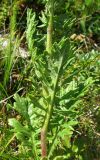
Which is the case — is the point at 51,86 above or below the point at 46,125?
above

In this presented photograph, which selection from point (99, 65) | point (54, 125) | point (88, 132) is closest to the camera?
point (54, 125)

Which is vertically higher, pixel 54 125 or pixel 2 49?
pixel 2 49

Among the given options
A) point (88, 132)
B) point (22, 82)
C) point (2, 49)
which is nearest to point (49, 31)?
point (88, 132)

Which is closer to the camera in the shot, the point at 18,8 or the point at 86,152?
the point at 86,152

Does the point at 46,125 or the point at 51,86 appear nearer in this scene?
the point at 51,86

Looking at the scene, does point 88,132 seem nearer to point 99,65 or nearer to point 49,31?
point 99,65

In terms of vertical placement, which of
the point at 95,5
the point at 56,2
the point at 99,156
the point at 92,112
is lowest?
the point at 99,156

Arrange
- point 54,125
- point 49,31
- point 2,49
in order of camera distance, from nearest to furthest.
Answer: point 49,31, point 54,125, point 2,49
